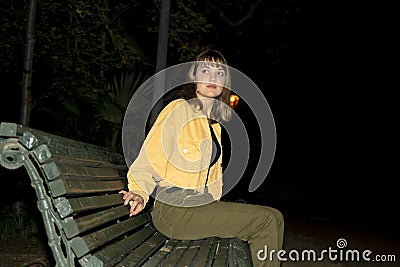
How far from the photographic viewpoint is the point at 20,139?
2.86 m

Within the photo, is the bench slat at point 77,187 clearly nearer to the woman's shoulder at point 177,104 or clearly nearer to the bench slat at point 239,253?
the woman's shoulder at point 177,104

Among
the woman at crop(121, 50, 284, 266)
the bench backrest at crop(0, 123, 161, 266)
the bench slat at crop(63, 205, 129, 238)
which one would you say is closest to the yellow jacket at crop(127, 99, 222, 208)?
the woman at crop(121, 50, 284, 266)

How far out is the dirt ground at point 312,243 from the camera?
6.46m

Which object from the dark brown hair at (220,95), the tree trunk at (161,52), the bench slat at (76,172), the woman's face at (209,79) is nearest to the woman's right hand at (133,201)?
the bench slat at (76,172)

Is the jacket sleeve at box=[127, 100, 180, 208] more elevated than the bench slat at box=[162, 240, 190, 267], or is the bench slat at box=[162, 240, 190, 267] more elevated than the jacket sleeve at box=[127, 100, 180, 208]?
the jacket sleeve at box=[127, 100, 180, 208]

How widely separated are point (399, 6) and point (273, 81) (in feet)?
27.5

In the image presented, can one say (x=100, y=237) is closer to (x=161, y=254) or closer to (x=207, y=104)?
(x=161, y=254)

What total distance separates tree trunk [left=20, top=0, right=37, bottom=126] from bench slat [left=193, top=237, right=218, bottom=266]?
3.71m

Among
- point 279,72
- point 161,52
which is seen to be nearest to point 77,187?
point 161,52

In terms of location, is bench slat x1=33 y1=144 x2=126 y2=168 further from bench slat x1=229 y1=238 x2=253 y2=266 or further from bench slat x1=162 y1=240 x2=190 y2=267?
bench slat x1=229 y1=238 x2=253 y2=266

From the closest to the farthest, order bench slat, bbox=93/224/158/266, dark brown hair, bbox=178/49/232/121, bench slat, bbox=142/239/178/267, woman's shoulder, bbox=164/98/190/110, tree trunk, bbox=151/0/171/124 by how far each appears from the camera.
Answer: bench slat, bbox=93/224/158/266, bench slat, bbox=142/239/178/267, woman's shoulder, bbox=164/98/190/110, dark brown hair, bbox=178/49/232/121, tree trunk, bbox=151/0/171/124

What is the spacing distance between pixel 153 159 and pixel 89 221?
88cm

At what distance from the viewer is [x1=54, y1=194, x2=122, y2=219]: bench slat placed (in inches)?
115

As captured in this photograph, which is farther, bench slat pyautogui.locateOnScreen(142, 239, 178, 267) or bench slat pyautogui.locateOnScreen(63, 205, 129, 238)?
bench slat pyautogui.locateOnScreen(142, 239, 178, 267)
